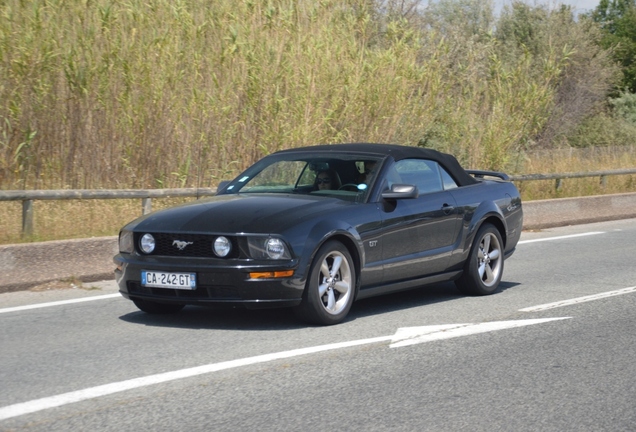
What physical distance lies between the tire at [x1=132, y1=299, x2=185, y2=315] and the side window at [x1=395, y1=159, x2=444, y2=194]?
2.28m

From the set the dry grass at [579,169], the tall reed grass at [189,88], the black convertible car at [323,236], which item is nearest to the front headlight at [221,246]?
the black convertible car at [323,236]

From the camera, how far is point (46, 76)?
1387 centimetres

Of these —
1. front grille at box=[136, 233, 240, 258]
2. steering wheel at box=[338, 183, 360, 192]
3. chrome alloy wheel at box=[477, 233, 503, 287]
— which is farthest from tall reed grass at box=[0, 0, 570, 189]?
front grille at box=[136, 233, 240, 258]

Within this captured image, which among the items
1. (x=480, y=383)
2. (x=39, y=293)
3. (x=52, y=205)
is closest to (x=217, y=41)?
(x=52, y=205)

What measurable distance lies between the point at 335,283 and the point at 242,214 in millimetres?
902

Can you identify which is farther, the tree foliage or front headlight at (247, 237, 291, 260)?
the tree foliage

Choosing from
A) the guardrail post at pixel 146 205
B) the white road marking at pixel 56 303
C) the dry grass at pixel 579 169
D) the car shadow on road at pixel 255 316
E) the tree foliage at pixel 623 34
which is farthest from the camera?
the tree foliage at pixel 623 34

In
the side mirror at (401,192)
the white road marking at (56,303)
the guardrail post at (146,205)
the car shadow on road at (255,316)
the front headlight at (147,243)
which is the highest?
the side mirror at (401,192)

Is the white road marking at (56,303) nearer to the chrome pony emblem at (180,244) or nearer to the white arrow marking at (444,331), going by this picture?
the chrome pony emblem at (180,244)

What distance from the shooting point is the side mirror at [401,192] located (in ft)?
27.6

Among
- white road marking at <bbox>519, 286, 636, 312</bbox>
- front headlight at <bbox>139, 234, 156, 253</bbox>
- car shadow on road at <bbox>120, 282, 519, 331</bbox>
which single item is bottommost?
car shadow on road at <bbox>120, 282, 519, 331</bbox>

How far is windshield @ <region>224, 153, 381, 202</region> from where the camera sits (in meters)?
8.67

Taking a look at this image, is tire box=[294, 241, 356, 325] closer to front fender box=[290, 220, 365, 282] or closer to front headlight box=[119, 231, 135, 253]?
front fender box=[290, 220, 365, 282]

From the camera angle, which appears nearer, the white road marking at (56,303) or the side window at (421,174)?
the white road marking at (56,303)
